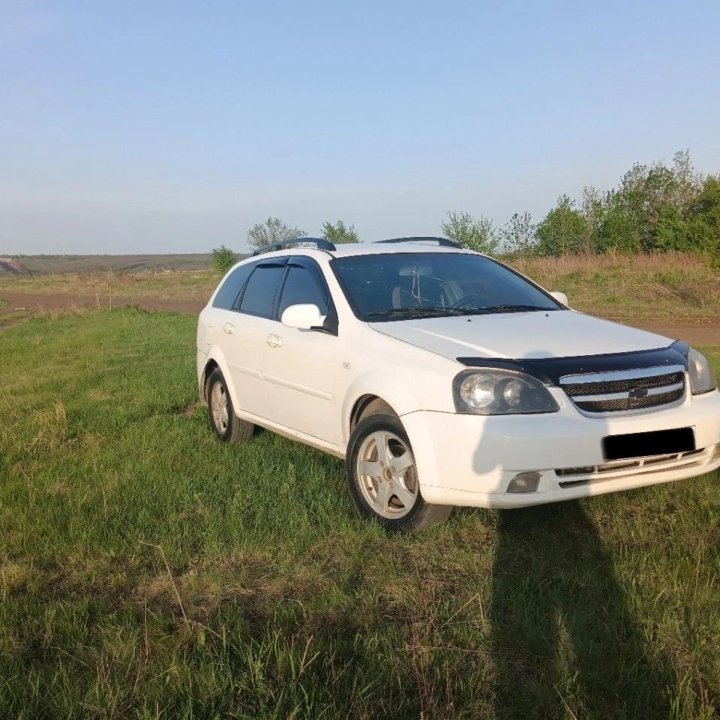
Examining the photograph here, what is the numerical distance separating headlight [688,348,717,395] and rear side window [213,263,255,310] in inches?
148

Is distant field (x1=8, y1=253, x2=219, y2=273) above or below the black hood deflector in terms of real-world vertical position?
above

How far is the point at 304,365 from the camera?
519 centimetres

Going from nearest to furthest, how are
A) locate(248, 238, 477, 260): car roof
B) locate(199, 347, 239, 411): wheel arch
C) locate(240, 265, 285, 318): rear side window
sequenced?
locate(248, 238, 477, 260): car roof → locate(240, 265, 285, 318): rear side window → locate(199, 347, 239, 411): wheel arch

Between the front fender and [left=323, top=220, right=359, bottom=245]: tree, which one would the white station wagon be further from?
[left=323, top=220, right=359, bottom=245]: tree

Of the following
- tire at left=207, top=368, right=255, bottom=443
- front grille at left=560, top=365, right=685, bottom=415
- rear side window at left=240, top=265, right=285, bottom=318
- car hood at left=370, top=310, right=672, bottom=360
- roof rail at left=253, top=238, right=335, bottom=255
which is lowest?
tire at left=207, top=368, right=255, bottom=443

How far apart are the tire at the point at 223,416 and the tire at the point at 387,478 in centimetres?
207

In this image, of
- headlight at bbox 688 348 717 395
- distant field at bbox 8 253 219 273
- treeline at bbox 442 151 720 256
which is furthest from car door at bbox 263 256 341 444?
distant field at bbox 8 253 219 273

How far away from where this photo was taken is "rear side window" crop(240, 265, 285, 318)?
19.9 feet

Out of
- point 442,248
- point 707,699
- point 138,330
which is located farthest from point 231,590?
point 138,330

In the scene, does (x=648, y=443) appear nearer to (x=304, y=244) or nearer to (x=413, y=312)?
(x=413, y=312)

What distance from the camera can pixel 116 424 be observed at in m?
7.29

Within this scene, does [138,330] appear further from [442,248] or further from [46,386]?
[442,248]

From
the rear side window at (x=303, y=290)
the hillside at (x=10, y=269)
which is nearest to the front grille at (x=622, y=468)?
the rear side window at (x=303, y=290)

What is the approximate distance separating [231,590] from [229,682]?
897 mm
